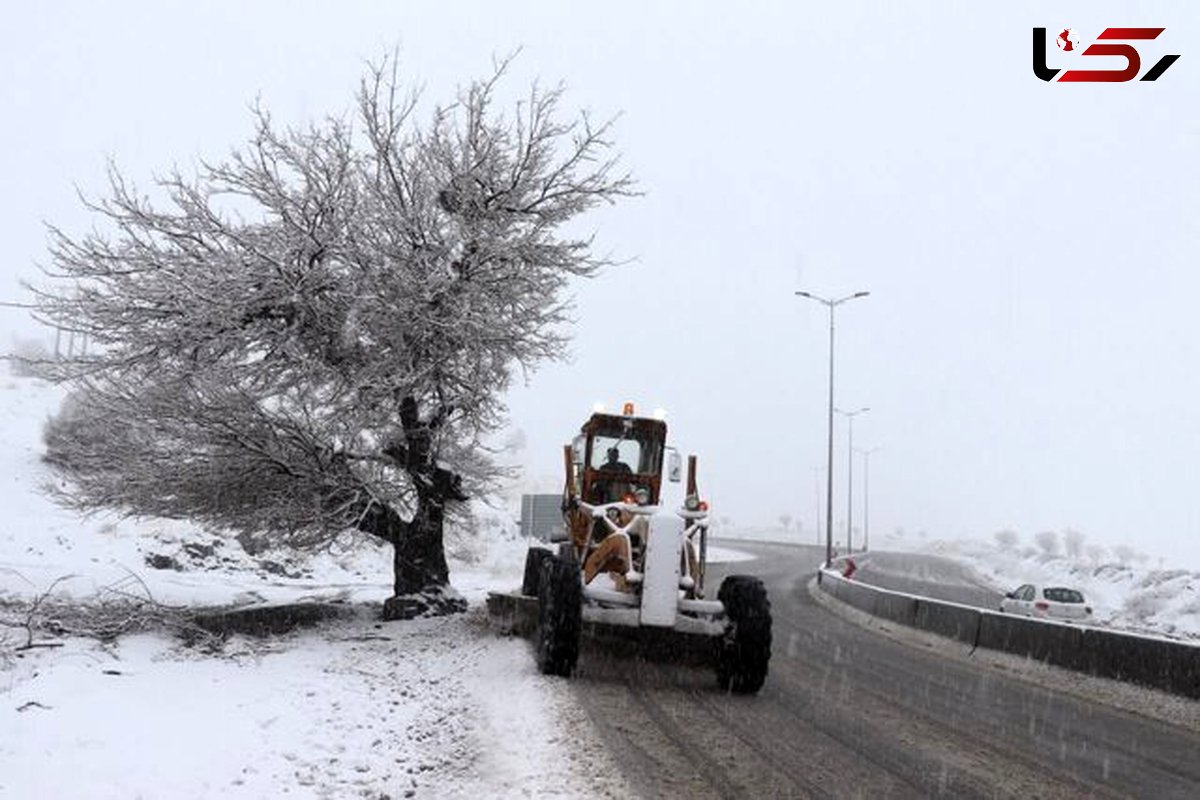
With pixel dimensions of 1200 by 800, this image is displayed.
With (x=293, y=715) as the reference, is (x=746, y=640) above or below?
above

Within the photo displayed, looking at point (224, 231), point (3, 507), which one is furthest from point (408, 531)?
point (3, 507)

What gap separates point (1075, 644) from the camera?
12766 millimetres

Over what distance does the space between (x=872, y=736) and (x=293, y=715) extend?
5.04m

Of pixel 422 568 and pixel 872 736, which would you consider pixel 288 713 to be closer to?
pixel 872 736

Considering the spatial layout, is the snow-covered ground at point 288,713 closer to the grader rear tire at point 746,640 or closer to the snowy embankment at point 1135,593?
the grader rear tire at point 746,640

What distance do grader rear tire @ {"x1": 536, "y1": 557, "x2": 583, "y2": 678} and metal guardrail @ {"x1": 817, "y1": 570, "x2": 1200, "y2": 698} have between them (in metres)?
6.96

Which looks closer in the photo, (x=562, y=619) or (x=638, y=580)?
(x=562, y=619)

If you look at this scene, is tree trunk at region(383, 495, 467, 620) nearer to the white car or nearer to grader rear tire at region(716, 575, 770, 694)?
grader rear tire at region(716, 575, 770, 694)

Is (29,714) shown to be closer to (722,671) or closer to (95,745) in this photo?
(95,745)

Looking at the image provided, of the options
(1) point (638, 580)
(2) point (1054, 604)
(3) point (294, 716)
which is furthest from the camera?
(2) point (1054, 604)

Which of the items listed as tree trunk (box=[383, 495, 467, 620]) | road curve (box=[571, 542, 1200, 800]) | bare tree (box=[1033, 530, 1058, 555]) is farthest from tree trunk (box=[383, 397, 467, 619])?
bare tree (box=[1033, 530, 1058, 555])

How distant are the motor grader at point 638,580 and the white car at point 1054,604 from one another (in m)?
13.7

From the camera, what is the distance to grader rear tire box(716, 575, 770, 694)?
10047mm

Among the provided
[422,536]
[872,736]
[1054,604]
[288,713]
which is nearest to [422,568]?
[422,536]
